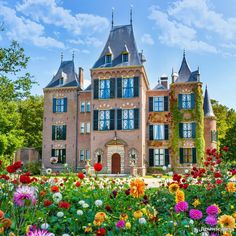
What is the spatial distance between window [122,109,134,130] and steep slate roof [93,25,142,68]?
14.5ft

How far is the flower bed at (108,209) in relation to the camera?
2.72 metres

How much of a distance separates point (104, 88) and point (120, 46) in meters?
4.45

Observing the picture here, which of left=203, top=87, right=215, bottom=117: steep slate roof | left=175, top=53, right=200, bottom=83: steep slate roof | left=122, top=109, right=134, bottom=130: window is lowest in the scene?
left=122, top=109, right=134, bottom=130: window

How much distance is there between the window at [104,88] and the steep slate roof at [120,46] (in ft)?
5.10

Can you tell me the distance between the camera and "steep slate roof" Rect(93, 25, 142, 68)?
2948cm

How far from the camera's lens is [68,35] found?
11352 millimetres

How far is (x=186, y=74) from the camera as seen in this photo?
29.8m

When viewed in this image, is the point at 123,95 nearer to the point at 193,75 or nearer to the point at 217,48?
the point at 193,75

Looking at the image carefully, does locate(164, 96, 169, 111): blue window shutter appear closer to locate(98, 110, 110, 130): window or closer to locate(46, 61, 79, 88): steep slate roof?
locate(98, 110, 110, 130): window

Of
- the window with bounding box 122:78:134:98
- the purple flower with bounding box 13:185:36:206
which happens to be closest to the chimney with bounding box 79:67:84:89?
the window with bounding box 122:78:134:98

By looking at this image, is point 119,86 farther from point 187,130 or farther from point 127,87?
point 187,130

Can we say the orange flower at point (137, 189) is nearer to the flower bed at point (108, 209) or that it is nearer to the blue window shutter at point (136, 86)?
the flower bed at point (108, 209)

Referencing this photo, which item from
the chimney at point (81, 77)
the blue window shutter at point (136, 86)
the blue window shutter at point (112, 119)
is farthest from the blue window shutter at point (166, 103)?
the chimney at point (81, 77)

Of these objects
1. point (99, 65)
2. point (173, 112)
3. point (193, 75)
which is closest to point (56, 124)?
point (99, 65)
